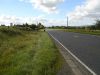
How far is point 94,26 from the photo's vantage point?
10481cm

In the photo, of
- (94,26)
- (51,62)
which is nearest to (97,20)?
(94,26)

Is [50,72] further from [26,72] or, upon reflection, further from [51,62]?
[51,62]

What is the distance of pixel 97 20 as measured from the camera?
341ft

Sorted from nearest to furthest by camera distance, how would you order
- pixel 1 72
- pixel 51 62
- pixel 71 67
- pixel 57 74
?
pixel 57 74, pixel 1 72, pixel 71 67, pixel 51 62

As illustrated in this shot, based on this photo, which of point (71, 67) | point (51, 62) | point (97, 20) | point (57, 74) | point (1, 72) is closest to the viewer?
point (57, 74)

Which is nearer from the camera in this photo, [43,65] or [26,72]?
[26,72]

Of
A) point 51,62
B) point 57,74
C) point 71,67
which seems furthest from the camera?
point 51,62

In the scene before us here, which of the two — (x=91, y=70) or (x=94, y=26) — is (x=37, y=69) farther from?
(x=94, y=26)

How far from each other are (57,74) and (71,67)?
1737 millimetres

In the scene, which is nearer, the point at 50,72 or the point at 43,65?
the point at 50,72

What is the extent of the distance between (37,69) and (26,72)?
0.69 meters

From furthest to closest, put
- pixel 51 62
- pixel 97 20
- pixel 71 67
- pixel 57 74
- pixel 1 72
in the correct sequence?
pixel 97 20 → pixel 51 62 → pixel 71 67 → pixel 1 72 → pixel 57 74

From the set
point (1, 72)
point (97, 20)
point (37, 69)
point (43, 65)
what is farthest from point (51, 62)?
point (97, 20)

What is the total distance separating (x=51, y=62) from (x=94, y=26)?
308 ft
